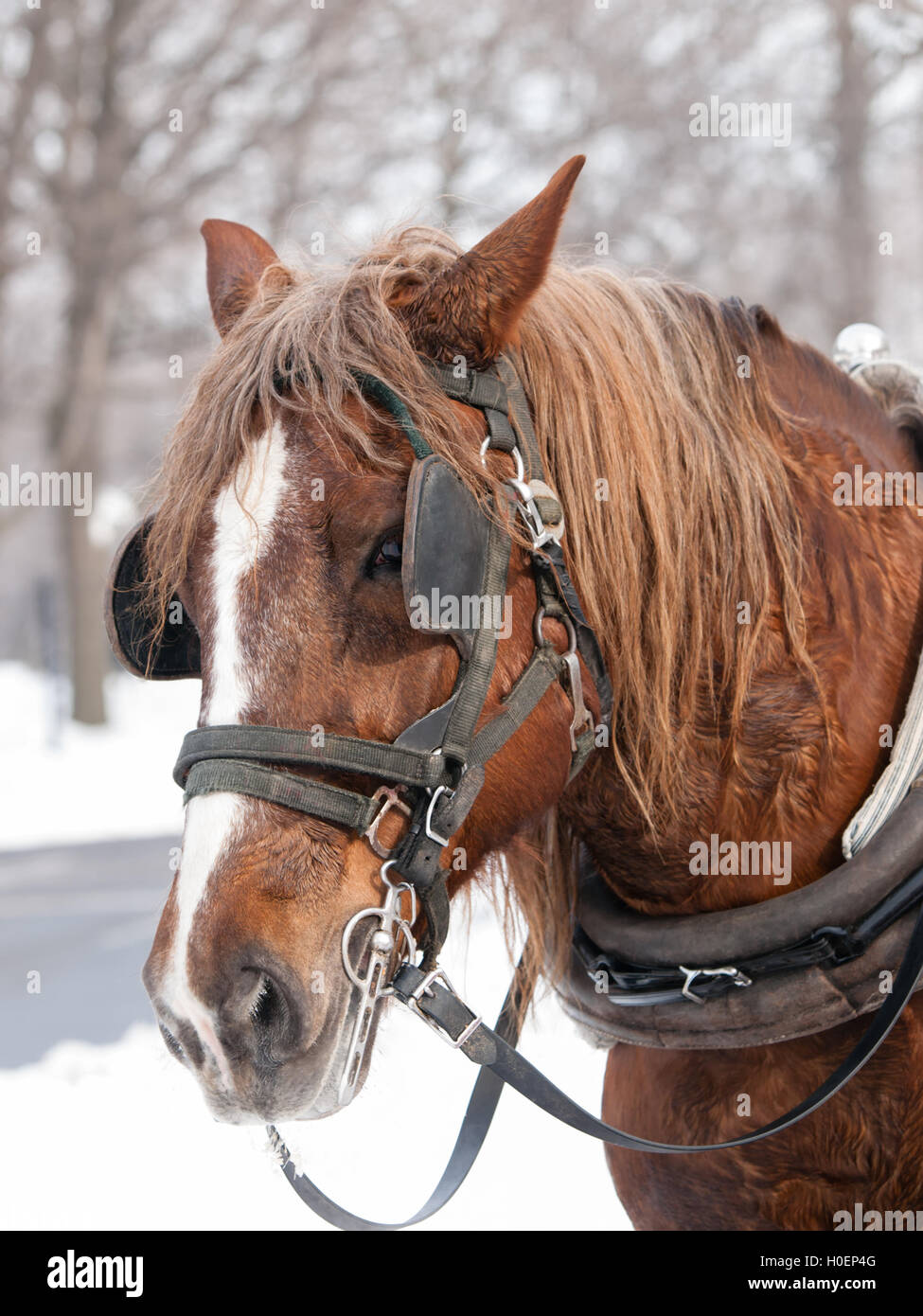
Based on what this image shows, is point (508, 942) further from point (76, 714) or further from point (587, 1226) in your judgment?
point (76, 714)

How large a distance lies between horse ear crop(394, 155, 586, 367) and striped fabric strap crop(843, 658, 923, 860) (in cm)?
95

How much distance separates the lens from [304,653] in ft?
5.19

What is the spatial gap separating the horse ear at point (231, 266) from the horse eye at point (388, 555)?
67cm

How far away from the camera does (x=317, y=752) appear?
1.55 m

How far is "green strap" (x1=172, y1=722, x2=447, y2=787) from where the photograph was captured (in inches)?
60.9

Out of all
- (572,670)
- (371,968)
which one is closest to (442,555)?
(572,670)

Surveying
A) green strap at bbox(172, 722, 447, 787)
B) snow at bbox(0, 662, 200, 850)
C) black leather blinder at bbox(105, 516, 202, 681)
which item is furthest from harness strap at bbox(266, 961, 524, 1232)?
snow at bbox(0, 662, 200, 850)

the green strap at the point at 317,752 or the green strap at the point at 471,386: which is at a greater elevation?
the green strap at the point at 471,386

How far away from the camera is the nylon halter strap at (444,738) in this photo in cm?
156

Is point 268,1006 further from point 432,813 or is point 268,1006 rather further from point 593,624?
point 593,624

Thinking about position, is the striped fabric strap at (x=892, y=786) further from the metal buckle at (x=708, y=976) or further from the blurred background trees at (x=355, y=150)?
the blurred background trees at (x=355, y=150)

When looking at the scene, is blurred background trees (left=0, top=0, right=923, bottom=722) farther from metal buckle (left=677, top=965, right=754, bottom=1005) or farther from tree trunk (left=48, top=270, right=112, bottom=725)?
metal buckle (left=677, top=965, right=754, bottom=1005)

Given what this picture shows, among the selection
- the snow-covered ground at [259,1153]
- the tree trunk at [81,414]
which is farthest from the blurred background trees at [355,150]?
the snow-covered ground at [259,1153]
